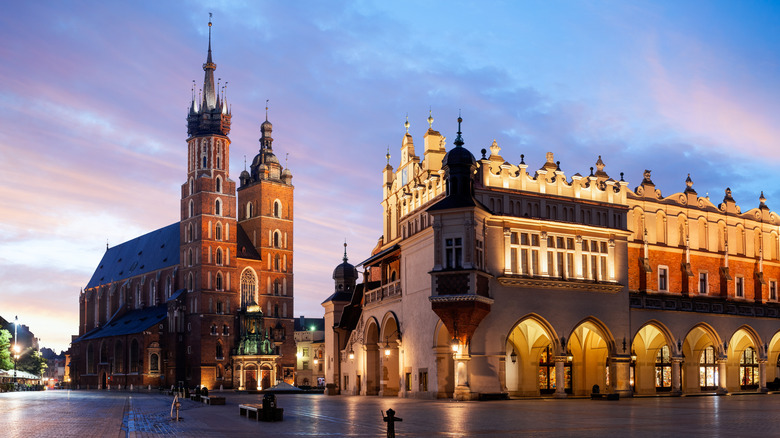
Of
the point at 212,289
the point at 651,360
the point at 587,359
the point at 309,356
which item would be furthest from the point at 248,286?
the point at 587,359

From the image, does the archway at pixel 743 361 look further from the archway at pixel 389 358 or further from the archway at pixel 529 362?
the archway at pixel 389 358

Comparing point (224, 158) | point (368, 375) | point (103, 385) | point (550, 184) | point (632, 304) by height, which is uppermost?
point (224, 158)

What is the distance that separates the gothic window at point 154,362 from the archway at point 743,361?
8263 cm

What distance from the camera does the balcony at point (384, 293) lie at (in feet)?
179

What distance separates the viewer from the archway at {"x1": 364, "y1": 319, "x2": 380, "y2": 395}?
59.5 meters

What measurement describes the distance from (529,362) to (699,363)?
14.4 meters

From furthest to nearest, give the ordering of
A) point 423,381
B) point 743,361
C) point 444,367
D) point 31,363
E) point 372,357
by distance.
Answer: point 31,363, point 743,361, point 372,357, point 423,381, point 444,367

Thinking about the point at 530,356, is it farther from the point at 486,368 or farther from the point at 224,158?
the point at 224,158

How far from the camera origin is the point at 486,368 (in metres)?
46.0

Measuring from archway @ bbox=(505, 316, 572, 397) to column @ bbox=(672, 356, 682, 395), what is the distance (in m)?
6.66

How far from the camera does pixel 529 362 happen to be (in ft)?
171

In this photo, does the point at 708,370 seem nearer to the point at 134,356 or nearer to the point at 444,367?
the point at 444,367

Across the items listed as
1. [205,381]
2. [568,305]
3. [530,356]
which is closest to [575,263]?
[568,305]

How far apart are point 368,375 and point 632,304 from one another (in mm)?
19256
